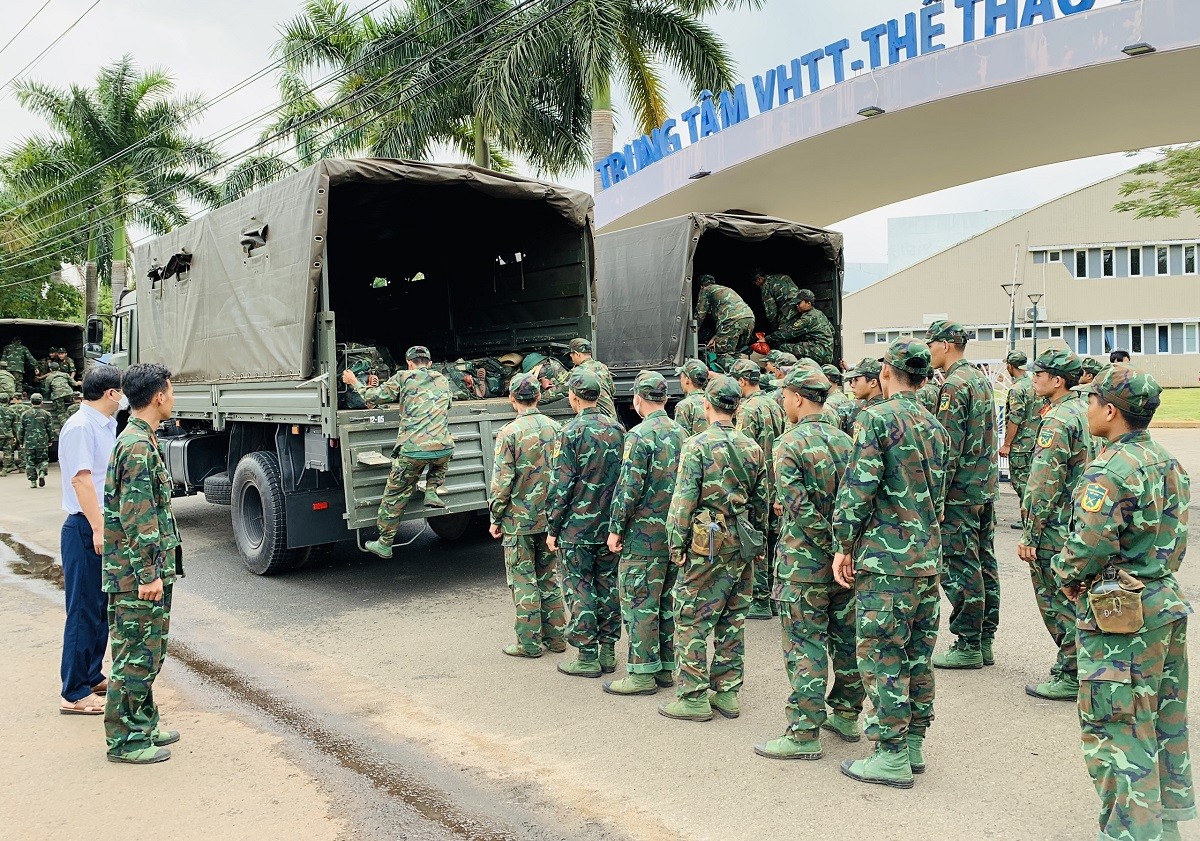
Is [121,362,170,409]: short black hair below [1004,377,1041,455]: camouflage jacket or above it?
above

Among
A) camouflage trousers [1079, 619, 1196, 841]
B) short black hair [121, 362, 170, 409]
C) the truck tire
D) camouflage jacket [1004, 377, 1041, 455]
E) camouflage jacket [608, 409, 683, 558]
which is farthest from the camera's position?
the truck tire

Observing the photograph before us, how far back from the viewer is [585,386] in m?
5.13

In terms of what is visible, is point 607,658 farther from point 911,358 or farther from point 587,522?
point 911,358

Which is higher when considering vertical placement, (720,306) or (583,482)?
(720,306)

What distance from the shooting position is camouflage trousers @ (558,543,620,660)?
511 cm

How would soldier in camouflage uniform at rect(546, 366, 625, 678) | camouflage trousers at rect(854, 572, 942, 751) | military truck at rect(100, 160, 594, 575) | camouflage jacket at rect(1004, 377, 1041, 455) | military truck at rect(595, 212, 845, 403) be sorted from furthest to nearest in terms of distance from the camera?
1. military truck at rect(595, 212, 845, 403)
2. camouflage jacket at rect(1004, 377, 1041, 455)
3. military truck at rect(100, 160, 594, 575)
4. soldier in camouflage uniform at rect(546, 366, 625, 678)
5. camouflage trousers at rect(854, 572, 942, 751)

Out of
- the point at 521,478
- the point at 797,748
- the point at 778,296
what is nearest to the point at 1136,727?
the point at 797,748

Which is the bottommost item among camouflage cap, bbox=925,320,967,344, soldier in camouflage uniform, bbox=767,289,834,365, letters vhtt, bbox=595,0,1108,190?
camouflage cap, bbox=925,320,967,344

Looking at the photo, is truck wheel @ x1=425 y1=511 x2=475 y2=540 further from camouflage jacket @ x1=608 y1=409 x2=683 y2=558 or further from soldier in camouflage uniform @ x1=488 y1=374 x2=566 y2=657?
camouflage jacket @ x1=608 y1=409 x2=683 y2=558

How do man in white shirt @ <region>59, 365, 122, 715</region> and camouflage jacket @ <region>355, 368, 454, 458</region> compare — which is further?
camouflage jacket @ <region>355, 368, 454, 458</region>

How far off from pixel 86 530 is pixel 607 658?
2704mm

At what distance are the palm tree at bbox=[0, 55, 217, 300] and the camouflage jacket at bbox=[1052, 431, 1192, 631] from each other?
26142mm

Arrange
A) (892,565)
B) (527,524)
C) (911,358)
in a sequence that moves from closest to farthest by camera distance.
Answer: (892,565), (911,358), (527,524)

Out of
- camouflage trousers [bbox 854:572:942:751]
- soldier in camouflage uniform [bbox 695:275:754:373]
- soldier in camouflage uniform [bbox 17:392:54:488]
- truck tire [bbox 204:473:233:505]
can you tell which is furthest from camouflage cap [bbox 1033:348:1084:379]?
soldier in camouflage uniform [bbox 17:392:54:488]
